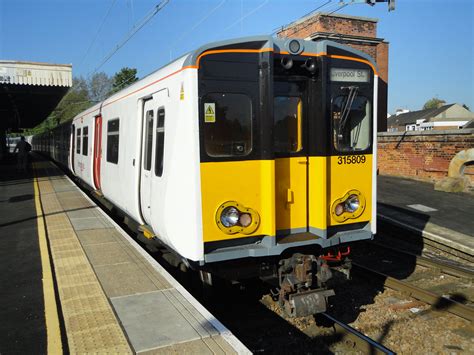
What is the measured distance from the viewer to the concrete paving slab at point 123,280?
4984mm

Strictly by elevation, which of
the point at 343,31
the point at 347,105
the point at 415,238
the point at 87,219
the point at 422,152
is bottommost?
the point at 415,238

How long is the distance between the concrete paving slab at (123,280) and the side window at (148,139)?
1.38 m

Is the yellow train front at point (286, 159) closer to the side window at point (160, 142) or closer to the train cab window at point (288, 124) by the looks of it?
the train cab window at point (288, 124)

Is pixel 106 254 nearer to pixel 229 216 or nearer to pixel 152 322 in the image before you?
pixel 152 322

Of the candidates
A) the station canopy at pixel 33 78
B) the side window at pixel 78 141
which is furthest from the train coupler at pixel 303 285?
the station canopy at pixel 33 78

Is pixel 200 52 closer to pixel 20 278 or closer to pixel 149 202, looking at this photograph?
pixel 149 202

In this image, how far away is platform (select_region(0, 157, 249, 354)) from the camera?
3.77 m

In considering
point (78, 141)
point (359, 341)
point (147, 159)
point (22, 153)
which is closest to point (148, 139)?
point (147, 159)

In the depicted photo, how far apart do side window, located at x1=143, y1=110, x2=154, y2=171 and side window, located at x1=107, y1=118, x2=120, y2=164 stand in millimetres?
2054

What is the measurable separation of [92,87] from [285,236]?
62.7 metres

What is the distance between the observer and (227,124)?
15.0 ft

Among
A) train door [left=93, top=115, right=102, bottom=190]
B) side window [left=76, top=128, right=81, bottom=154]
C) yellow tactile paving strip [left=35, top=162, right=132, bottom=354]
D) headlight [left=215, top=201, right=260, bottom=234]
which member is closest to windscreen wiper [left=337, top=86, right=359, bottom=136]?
headlight [left=215, top=201, right=260, bottom=234]

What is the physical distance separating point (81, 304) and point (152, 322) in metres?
1.00

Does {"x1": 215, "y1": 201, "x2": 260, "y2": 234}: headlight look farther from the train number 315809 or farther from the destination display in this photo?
the destination display
